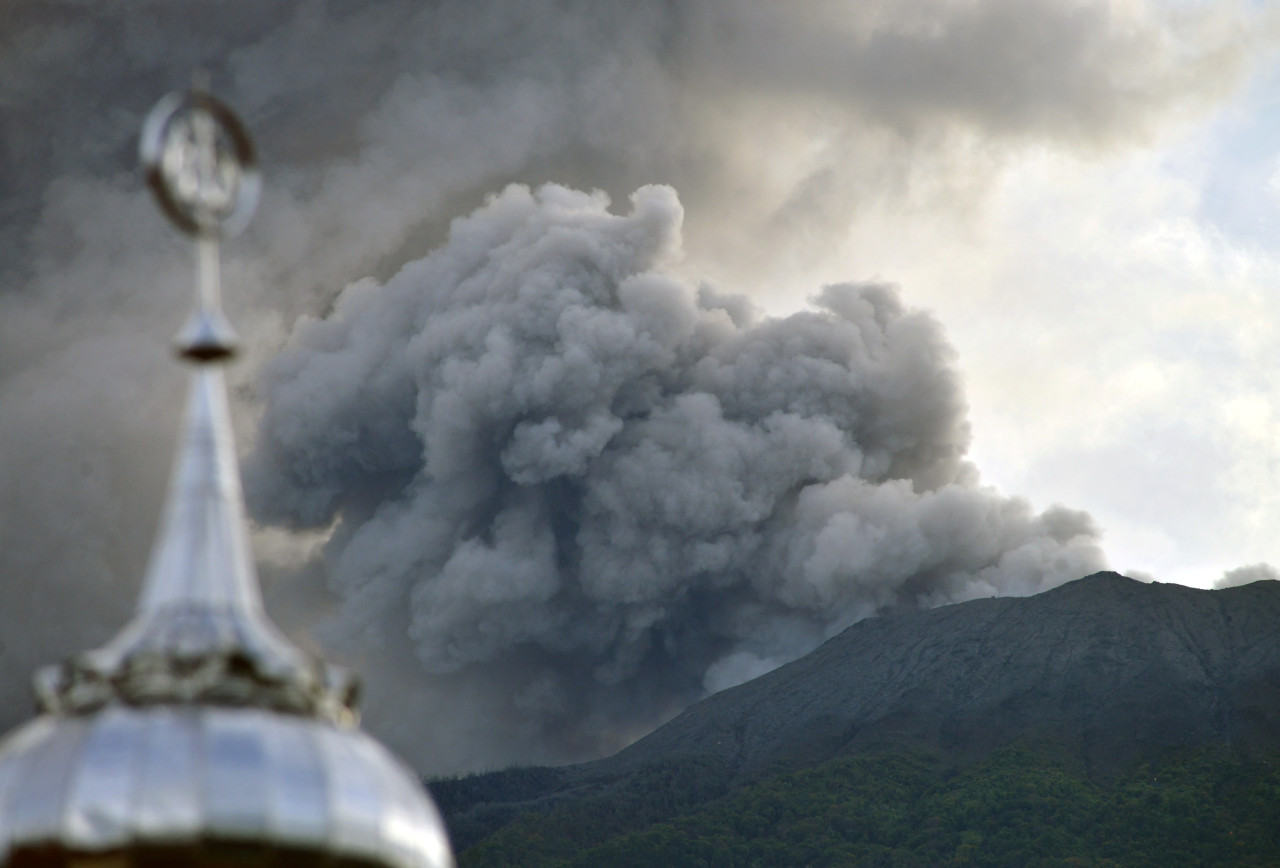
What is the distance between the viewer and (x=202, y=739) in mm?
10836

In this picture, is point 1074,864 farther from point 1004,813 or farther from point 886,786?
point 886,786

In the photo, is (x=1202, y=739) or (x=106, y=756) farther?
(x=1202, y=739)

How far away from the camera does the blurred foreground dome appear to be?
10.7m

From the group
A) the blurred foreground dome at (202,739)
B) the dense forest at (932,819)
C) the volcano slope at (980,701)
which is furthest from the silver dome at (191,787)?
the volcano slope at (980,701)

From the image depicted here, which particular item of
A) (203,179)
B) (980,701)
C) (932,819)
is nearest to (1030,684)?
(980,701)

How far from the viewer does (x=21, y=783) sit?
36.2 ft

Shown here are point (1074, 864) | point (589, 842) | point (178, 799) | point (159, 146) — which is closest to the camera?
point (178, 799)

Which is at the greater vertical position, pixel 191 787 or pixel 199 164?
pixel 199 164

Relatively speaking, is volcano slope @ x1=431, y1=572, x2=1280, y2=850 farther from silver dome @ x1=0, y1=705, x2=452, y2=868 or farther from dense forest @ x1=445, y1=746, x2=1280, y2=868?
silver dome @ x1=0, y1=705, x2=452, y2=868

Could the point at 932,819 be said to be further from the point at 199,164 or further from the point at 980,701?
the point at 199,164

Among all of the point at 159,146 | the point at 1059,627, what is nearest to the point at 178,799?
the point at 159,146

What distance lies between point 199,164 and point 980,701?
155m

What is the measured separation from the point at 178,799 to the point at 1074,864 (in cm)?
13188

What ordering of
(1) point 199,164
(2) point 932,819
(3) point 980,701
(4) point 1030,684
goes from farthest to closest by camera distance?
(4) point 1030,684 → (3) point 980,701 → (2) point 932,819 → (1) point 199,164
